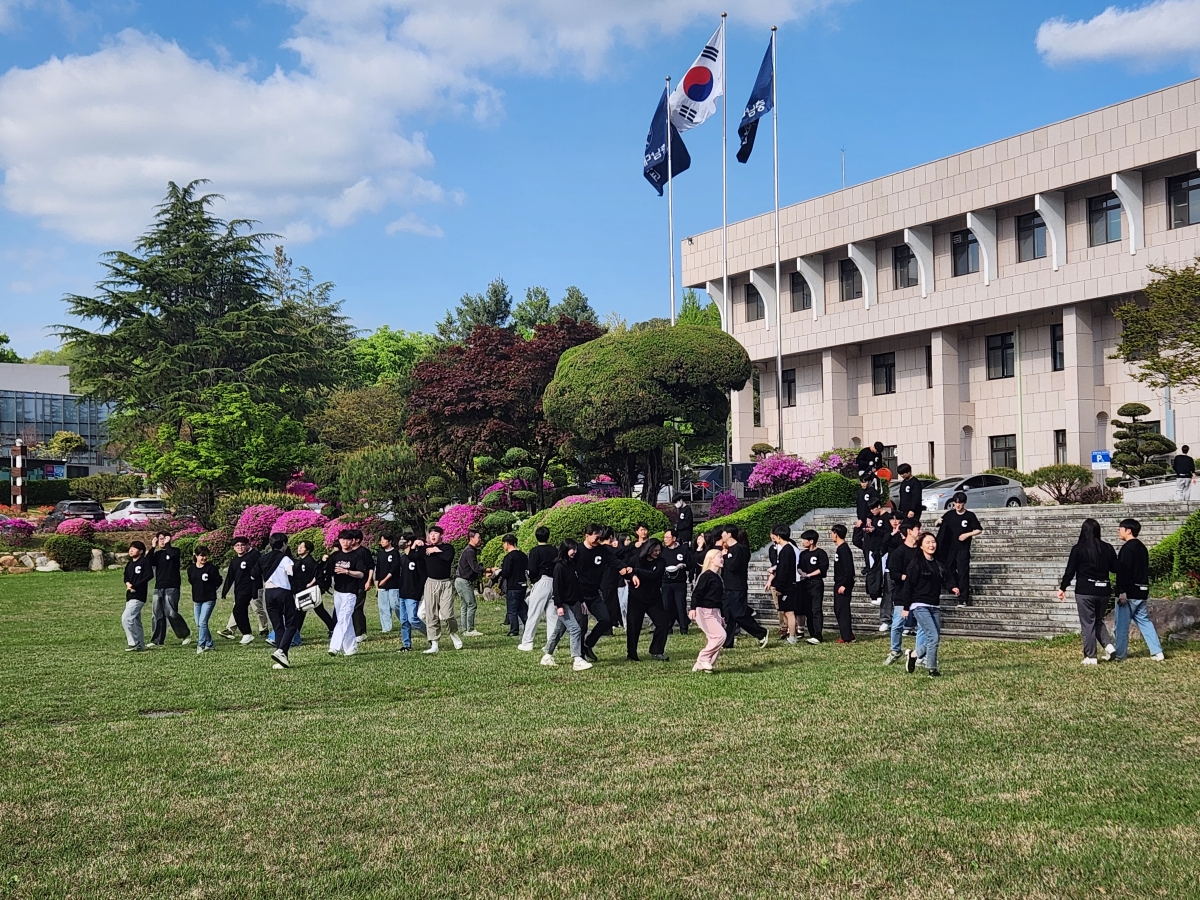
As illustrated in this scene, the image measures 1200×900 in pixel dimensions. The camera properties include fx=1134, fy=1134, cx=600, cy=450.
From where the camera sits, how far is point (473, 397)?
100ft

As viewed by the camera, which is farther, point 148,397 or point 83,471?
point 83,471

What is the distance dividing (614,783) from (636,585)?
22.1ft

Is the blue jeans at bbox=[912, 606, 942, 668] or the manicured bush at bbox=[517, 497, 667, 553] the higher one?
the manicured bush at bbox=[517, 497, 667, 553]

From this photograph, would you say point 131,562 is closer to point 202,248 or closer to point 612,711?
point 612,711

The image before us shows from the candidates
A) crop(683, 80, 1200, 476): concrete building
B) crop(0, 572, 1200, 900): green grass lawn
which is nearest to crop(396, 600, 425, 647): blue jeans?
crop(0, 572, 1200, 900): green grass lawn

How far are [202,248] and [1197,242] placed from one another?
41.5 m

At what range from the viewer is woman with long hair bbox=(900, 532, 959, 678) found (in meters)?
12.4

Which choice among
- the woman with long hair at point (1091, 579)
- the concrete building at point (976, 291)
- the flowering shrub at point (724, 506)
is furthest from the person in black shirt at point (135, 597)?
the concrete building at point (976, 291)

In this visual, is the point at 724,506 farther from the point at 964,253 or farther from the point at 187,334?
the point at 187,334

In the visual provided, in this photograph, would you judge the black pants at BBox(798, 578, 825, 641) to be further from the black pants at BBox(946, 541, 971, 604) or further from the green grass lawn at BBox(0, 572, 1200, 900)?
the green grass lawn at BBox(0, 572, 1200, 900)

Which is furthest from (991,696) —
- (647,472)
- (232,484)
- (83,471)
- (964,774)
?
(83,471)

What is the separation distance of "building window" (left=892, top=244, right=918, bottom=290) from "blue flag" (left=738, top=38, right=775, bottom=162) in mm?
7492

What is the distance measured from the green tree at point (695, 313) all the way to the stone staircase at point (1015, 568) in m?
28.9

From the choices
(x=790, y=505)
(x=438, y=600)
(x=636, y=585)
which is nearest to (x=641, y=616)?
(x=636, y=585)
